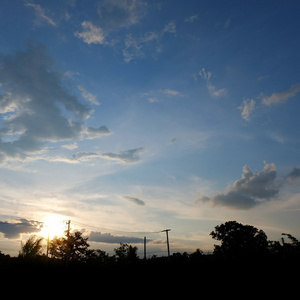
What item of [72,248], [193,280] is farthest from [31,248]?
[72,248]

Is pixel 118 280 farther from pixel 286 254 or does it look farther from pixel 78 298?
pixel 286 254

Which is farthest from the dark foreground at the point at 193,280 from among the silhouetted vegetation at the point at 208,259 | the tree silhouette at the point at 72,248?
the tree silhouette at the point at 72,248

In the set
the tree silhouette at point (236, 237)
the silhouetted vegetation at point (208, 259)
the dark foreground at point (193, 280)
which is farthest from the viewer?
the tree silhouette at point (236, 237)

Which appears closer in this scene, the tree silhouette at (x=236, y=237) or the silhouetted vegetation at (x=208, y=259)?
the silhouetted vegetation at (x=208, y=259)

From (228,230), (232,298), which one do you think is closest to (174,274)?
(232,298)

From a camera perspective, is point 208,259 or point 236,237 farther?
point 236,237

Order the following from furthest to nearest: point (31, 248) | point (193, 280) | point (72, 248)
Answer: point (72, 248) → point (31, 248) → point (193, 280)

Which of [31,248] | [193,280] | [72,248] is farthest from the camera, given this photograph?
[72,248]

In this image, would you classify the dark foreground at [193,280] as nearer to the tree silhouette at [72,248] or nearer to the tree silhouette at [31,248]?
the tree silhouette at [31,248]

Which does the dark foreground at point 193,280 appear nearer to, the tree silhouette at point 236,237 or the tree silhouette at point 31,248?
the tree silhouette at point 31,248

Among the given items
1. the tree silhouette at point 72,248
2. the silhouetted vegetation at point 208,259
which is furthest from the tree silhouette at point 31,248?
the tree silhouette at point 72,248

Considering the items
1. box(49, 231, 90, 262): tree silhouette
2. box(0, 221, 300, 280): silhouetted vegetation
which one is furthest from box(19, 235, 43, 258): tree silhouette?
box(49, 231, 90, 262): tree silhouette

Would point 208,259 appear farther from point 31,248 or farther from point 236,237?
point 236,237

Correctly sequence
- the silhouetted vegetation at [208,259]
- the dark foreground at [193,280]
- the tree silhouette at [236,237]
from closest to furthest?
the dark foreground at [193,280], the silhouetted vegetation at [208,259], the tree silhouette at [236,237]
